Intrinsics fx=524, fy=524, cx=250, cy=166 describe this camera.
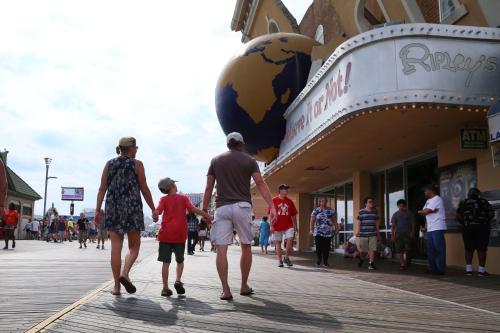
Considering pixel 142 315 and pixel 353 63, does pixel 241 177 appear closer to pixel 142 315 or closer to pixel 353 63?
pixel 142 315

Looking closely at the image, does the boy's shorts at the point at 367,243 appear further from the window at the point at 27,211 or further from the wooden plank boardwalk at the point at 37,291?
the window at the point at 27,211

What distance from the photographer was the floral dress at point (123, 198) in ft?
19.2

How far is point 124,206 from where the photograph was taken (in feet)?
19.3

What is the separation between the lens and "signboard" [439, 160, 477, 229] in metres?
10.9

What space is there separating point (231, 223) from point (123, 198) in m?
1.26

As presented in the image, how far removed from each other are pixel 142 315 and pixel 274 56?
11.4 meters

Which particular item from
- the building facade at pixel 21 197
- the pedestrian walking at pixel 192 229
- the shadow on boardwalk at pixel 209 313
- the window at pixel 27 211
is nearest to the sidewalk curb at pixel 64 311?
the shadow on boardwalk at pixel 209 313

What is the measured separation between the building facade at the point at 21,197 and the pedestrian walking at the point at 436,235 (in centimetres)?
3889

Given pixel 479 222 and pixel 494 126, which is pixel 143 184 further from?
pixel 479 222

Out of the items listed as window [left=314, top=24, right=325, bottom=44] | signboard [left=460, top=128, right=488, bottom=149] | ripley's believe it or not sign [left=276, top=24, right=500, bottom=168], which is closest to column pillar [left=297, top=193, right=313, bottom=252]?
window [left=314, top=24, right=325, bottom=44]

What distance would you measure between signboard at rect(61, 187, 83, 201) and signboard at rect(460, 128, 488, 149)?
91951 millimetres

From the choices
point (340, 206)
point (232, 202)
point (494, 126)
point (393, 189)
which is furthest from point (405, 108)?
point (340, 206)

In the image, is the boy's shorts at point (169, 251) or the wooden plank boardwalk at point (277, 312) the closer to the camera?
the wooden plank boardwalk at point (277, 312)

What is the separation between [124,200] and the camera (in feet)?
19.4
